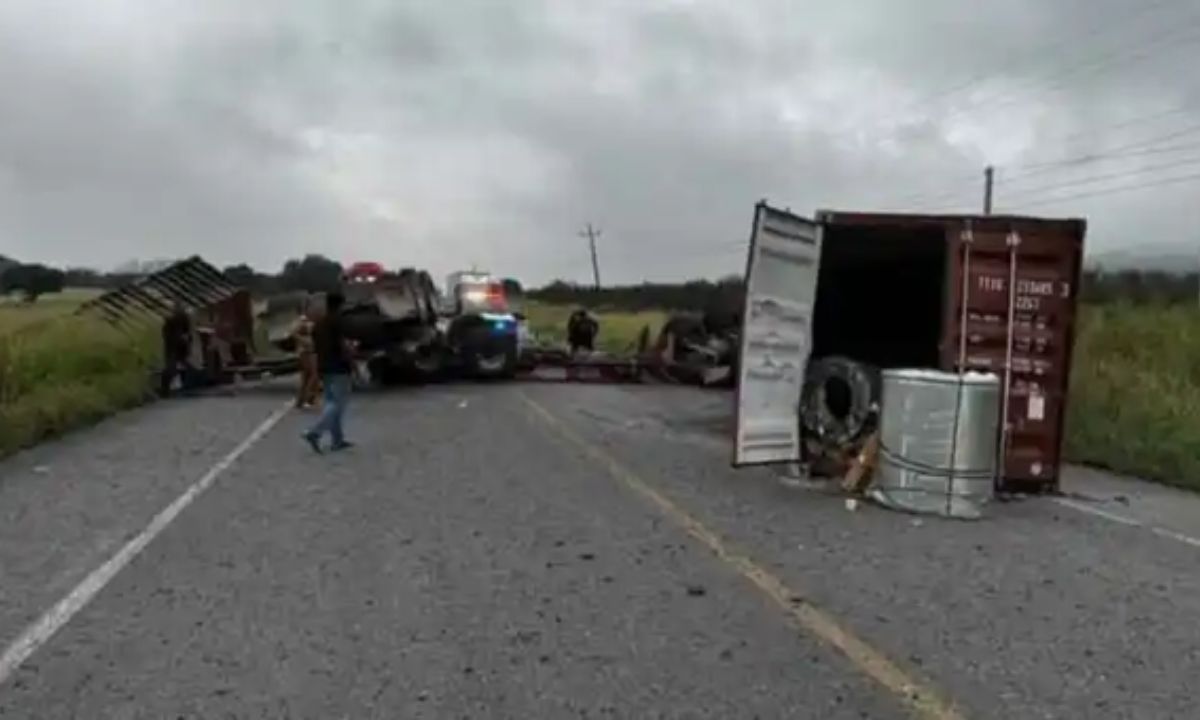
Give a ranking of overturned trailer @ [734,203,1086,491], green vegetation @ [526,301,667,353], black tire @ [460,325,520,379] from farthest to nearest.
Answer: green vegetation @ [526,301,667,353], black tire @ [460,325,520,379], overturned trailer @ [734,203,1086,491]

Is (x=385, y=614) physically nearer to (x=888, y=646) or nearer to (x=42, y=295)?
(x=888, y=646)

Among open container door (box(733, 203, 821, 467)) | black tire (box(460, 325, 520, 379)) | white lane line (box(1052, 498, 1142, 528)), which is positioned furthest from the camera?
black tire (box(460, 325, 520, 379))

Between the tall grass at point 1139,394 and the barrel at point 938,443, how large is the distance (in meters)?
3.75

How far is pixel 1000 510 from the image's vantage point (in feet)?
42.7

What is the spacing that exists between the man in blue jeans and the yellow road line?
18.1 ft

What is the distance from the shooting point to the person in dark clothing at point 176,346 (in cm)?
2900

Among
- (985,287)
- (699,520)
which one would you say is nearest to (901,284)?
(985,287)

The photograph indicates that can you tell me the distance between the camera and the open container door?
45.8ft

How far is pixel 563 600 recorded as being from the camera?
833 cm

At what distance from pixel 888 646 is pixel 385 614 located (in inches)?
102

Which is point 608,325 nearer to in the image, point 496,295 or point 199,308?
point 496,295

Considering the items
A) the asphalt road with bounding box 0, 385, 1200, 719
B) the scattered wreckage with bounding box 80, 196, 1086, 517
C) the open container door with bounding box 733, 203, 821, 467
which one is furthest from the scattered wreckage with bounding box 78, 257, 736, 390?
the open container door with bounding box 733, 203, 821, 467

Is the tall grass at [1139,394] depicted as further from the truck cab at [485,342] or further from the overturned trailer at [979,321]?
the truck cab at [485,342]

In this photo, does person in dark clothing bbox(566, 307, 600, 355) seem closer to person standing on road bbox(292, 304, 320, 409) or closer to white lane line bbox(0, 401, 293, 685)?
person standing on road bbox(292, 304, 320, 409)
